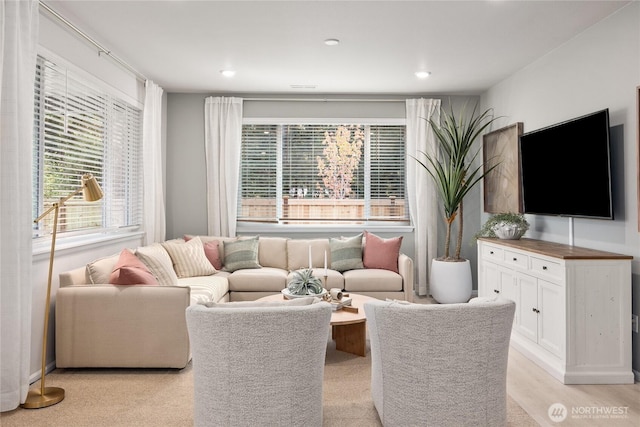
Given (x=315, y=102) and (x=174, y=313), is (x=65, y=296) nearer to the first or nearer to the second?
(x=174, y=313)

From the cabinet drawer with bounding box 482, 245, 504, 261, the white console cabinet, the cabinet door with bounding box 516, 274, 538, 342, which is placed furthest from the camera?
the cabinet drawer with bounding box 482, 245, 504, 261

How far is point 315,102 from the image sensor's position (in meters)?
5.92

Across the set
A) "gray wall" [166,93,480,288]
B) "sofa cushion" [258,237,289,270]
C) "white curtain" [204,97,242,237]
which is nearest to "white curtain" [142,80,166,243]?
"gray wall" [166,93,480,288]

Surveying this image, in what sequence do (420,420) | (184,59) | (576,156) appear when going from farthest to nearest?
(184,59), (576,156), (420,420)

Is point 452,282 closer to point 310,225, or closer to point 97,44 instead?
point 310,225

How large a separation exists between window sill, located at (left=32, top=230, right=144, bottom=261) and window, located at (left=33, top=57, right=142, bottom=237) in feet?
0.23

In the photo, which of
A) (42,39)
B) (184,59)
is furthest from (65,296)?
(184,59)

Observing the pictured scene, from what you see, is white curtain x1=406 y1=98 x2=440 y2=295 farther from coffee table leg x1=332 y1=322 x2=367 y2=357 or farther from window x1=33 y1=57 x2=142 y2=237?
window x1=33 y1=57 x2=142 y2=237

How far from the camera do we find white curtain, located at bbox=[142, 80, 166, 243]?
5.02 meters

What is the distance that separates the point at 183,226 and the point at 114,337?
2736mm

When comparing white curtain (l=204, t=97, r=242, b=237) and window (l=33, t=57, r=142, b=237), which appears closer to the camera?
window (l=33, t=57, r=142, b=237)

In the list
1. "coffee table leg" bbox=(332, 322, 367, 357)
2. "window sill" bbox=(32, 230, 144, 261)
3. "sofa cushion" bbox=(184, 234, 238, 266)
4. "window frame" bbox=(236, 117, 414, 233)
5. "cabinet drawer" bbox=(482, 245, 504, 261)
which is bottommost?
"coffee table leg" bbox=(332, 322, 367, 357)

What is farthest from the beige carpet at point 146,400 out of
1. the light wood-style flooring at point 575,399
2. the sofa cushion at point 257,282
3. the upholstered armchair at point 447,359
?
the sofa cushion at point 257,282

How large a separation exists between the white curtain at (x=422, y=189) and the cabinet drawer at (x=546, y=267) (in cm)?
225
